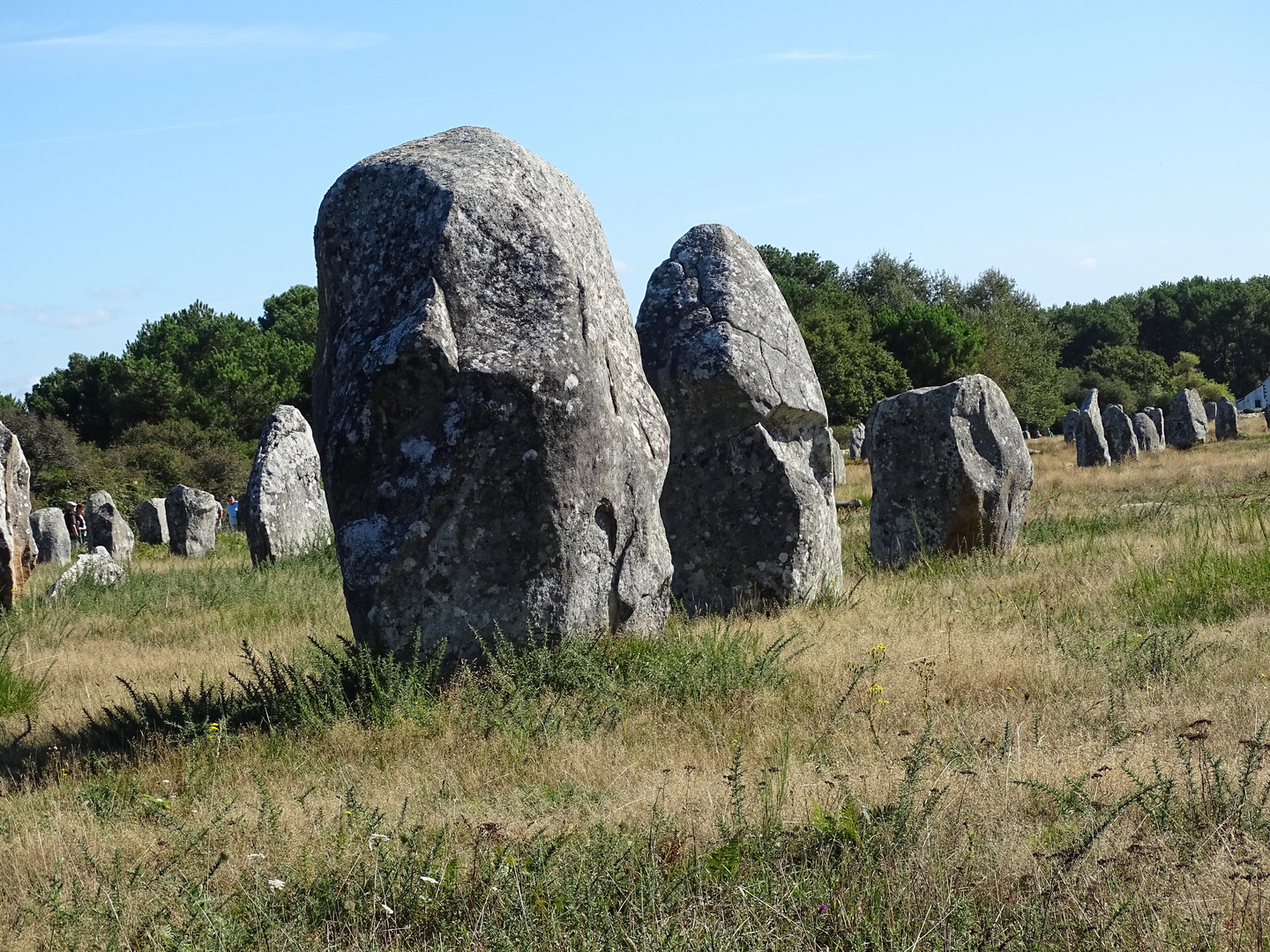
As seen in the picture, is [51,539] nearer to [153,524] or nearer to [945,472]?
[153,524]

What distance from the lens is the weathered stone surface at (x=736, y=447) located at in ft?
27.9

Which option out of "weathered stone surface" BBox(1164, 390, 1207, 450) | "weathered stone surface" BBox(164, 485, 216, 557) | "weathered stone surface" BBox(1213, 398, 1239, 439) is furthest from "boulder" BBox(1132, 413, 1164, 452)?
"weathered stone surface" BBox(164, 485, 216, 557)

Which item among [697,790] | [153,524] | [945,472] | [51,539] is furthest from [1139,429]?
[697,790]

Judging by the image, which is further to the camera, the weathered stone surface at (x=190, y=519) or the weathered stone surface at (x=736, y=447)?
the weathered stone surface at (x=190, y=519)

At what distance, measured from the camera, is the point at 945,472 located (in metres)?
10.9

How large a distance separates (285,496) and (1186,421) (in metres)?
23.7

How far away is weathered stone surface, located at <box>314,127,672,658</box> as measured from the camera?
556 centimetres

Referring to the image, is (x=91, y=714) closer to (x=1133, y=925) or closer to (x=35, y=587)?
(x=1133, y=925)

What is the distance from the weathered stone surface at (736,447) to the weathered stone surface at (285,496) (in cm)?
710

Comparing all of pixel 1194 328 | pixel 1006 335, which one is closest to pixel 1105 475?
pixel 1006 335

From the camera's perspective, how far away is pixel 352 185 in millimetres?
6090

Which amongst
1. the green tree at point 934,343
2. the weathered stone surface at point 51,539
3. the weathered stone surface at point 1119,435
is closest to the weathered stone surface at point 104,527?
the weathered stone surface at point 51,539

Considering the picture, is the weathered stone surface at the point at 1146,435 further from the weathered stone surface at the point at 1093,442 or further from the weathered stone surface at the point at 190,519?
the weathered stone surface at the point at 190,519

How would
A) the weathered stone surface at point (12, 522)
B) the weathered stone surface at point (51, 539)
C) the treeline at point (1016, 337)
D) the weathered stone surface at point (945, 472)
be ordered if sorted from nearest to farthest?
the weathered stone surface at point (12, 522), the weathered stone surface at point (945, 472), the weathered stone surface at point (51, 539), the treeline at point (1016, 337)
